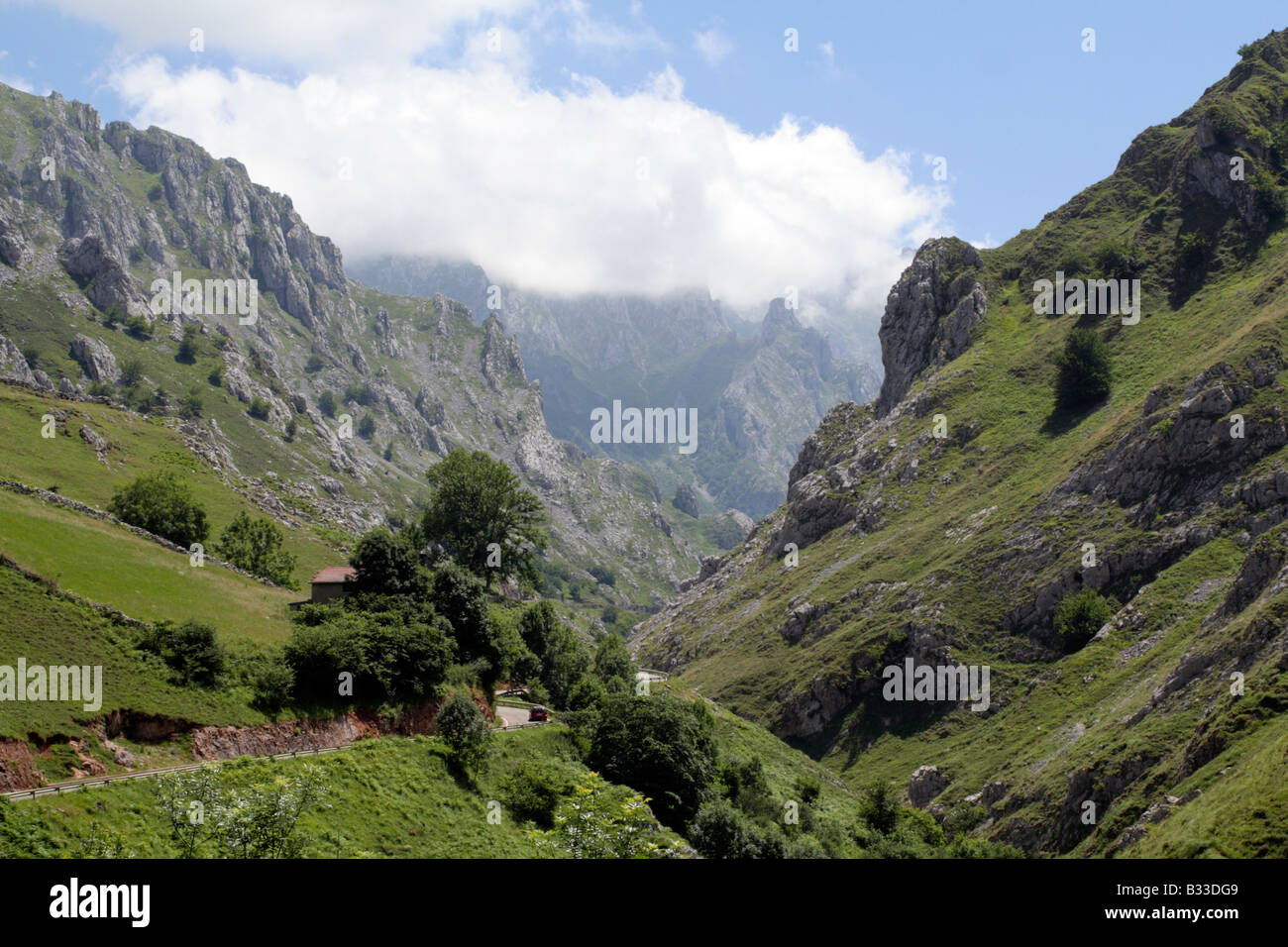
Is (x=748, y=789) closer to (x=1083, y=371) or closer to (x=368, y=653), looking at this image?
(x=368, y=653)

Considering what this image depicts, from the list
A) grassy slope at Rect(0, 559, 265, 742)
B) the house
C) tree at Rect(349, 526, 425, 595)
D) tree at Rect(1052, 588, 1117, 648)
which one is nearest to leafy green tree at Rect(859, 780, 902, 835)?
tree at Rect(1052, 588, 1117, 648)

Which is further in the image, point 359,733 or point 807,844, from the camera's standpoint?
point 807,844

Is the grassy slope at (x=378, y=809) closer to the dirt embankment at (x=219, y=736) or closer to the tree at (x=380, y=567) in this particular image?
the dirt embankment at (x=219, y=736)

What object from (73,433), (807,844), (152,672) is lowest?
(807,844)

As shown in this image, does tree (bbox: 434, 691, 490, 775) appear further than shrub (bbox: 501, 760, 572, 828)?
Yes

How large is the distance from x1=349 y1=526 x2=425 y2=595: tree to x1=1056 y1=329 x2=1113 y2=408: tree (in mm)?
126749

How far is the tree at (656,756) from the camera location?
207 feet

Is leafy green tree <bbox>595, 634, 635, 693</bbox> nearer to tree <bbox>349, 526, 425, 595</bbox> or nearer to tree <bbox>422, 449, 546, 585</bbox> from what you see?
tree <bbox>422, 449, 546, 585</bbox>

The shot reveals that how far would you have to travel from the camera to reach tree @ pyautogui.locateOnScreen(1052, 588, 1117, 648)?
4350 inches

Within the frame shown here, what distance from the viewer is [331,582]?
70250mm

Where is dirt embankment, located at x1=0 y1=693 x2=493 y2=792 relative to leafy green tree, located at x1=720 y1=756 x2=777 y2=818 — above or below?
above

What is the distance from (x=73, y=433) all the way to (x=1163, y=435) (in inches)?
5505

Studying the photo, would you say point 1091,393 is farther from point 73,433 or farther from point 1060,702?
point 73,433
